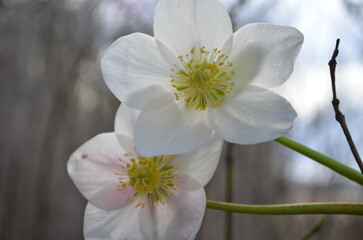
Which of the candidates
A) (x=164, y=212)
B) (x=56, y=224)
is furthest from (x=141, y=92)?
(x=56, y=224)

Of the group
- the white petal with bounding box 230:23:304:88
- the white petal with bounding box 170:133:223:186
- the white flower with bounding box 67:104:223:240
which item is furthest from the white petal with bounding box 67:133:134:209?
the white petal with bounding box 230:23:304:88

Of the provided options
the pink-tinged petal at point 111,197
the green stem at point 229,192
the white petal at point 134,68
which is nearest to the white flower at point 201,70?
the white petal at point 134,68

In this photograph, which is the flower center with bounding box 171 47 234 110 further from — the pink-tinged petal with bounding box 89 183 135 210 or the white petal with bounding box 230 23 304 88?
the pink-tinged petal with bounding box 89 183 135 210

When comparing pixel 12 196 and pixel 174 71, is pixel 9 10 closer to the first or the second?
pixel 12 196

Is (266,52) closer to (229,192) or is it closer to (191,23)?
(191,23)

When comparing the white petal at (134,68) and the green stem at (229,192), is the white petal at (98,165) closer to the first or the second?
the white petal at (134,68)

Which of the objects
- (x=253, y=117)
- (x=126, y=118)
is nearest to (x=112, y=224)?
(x=126, y=118)
